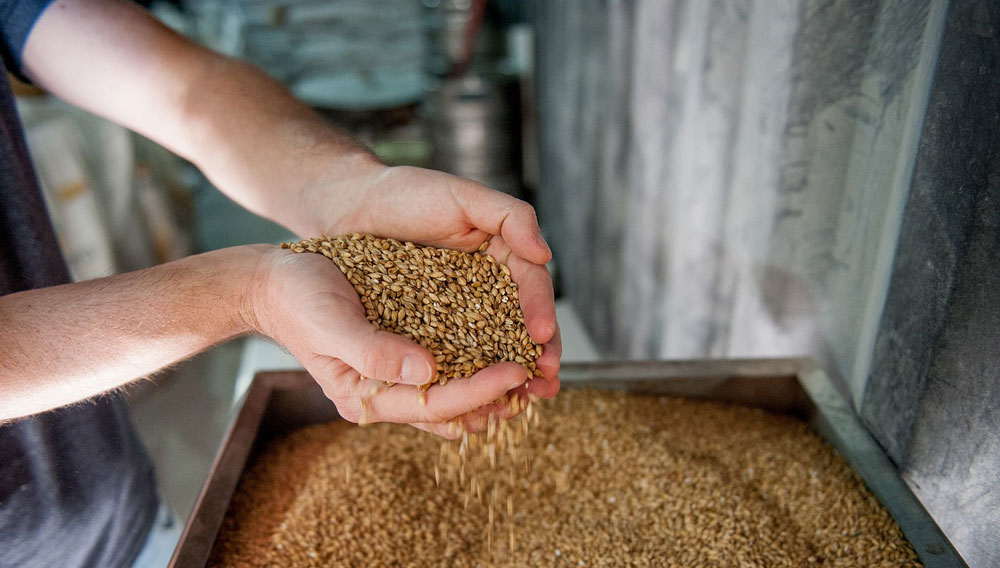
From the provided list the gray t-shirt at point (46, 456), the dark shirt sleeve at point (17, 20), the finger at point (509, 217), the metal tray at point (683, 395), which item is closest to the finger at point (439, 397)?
the finger at point (509, 217)

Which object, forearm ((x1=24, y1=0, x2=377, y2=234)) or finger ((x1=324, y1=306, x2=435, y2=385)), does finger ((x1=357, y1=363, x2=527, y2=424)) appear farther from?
forearm ((x1=24, y1=0, x2=377, y2=234))

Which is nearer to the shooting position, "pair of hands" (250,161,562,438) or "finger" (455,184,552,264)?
"pair of hands" (250,161,562,438)

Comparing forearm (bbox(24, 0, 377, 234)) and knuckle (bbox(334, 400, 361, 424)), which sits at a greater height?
forearm (bbox(24, 0, 377, 234))

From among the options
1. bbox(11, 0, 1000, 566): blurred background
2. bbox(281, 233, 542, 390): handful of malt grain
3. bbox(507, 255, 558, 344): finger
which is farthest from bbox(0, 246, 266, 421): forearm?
bbox(11, 0, 1000, 566): blurred background

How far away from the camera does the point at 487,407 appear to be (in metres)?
1.16

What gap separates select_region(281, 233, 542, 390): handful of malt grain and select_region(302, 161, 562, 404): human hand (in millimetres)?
30

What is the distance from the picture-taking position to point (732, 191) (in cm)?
176

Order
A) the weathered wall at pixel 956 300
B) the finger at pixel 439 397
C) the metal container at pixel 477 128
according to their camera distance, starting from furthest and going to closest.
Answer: the metal container at pixel 477 128 < the finger at pixel 439 397 < the weathered wall at pixel 956 300

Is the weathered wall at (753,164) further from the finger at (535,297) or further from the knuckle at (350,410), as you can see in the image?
the knuckle at (350,410)

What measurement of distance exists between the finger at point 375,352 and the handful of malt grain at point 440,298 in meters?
0.11

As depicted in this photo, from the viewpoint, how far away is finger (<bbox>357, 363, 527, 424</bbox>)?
1062 mm

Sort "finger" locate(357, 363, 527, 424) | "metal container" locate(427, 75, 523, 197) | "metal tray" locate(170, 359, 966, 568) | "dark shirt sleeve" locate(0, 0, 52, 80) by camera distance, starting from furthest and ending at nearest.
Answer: "metal container" locate(427, 75, 523, 197) → "dark shirt sleeve" locate(0, 0, 52, 80) → "metal tray" locate(170, 359, 966, 568) → "finger" locate(357, 363, 527, 424)

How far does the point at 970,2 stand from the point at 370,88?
189 inches

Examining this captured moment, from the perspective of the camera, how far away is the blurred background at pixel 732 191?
1.02 metres
